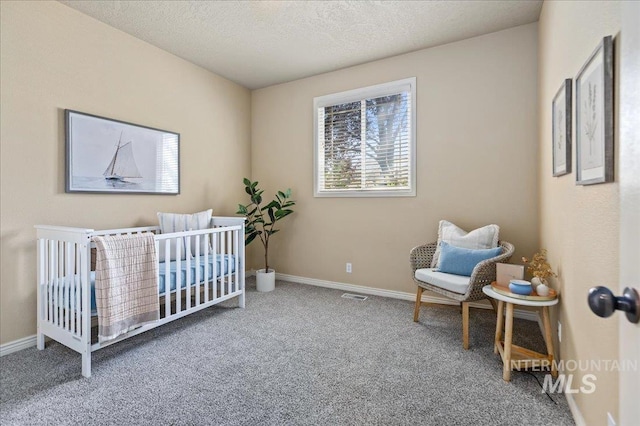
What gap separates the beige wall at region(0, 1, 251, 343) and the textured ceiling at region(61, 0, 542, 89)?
0.70 feet

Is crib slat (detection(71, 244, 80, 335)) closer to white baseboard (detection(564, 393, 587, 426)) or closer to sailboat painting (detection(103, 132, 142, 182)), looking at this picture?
sailboat painting (detection(103, 132, 142, 182))

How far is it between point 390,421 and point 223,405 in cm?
84

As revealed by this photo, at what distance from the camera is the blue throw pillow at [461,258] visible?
239cm

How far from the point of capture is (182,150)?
338 cm

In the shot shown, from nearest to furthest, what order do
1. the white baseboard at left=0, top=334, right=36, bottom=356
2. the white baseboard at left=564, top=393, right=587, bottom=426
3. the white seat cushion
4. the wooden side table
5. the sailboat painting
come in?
the white baseboard at left=564, top=393, right=587, bottom=426
the wooden side table
the white baseboard at left=0, top=334, right=36, bottom=356
the white seat cushion
the sailboat painting

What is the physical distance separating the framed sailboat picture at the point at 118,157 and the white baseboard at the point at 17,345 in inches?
44.4

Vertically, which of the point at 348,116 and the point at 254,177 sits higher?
the point at 348,116

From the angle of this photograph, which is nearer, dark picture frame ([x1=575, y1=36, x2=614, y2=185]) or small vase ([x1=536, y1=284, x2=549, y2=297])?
dark picture frame ([x1=575, y1=36, x2=614, y2=185])

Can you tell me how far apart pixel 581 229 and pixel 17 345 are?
139 inches

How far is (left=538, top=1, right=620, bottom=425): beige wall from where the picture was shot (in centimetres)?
106

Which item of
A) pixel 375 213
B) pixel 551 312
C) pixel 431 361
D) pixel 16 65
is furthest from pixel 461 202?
pixel 16 65

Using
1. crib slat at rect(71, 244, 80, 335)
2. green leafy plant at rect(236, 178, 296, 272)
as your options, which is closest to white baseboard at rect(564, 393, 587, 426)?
crib slat at rect(71, 244, 80, 335)

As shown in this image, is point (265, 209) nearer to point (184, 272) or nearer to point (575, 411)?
point (184, 272)

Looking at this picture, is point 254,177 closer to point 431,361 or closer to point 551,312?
point 431,361
